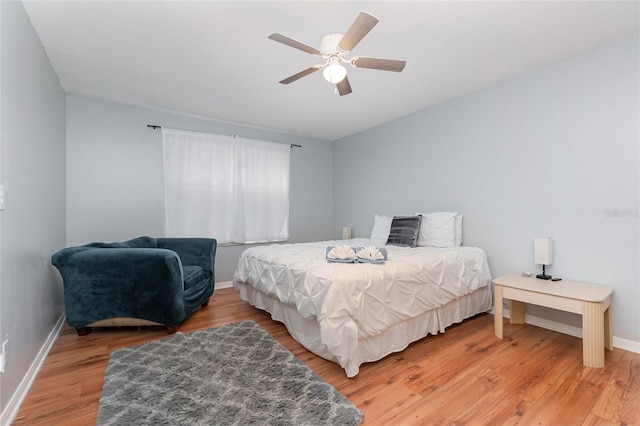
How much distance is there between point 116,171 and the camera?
3.57 metres

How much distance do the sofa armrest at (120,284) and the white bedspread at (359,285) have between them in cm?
84

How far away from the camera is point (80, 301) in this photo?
2.47m

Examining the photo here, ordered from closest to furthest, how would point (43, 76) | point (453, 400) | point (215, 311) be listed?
point (453, 400) → point (43, 76) → point (215, 311)

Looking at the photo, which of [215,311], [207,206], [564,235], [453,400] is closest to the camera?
[453,400]

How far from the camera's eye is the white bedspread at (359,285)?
1910 millimetres

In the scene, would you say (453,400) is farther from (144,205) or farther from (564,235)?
(144,205)

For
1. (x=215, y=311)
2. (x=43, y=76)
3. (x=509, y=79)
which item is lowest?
(x=215, y=311)

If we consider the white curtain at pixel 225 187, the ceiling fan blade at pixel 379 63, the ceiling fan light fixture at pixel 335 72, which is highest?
the ceiling fan blade at pixel 379 63

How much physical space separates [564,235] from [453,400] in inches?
77.6

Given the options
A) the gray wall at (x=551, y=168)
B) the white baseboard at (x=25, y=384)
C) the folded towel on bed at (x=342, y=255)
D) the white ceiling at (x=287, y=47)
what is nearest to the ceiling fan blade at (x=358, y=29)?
the white ceiling at (x=287, y=47)

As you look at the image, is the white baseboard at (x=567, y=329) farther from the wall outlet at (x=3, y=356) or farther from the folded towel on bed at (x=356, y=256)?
the wall outlet at (x=3, y=356)

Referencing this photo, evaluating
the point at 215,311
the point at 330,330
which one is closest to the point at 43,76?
the point at 215,311

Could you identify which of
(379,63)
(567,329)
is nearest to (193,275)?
(379,63)

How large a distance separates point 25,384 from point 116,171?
2524 mm
